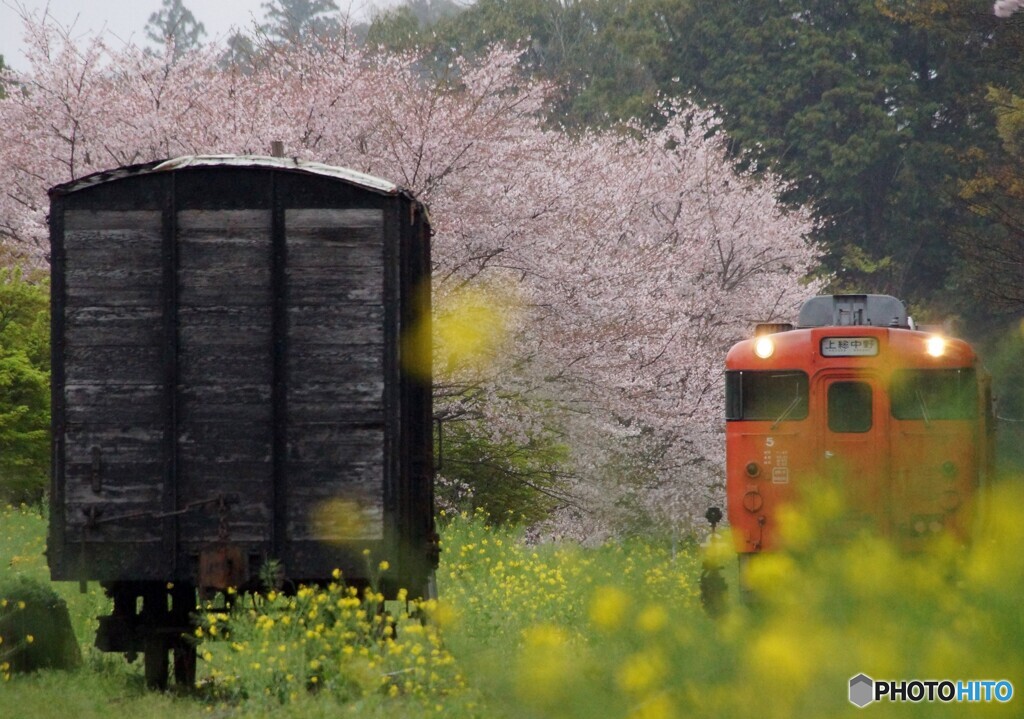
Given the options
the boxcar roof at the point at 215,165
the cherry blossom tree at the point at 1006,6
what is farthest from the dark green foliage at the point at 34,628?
the cherry blossom tree at the point at 1006,6

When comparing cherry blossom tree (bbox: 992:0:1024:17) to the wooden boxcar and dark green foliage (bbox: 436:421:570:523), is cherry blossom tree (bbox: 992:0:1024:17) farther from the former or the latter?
dark green foliage (bbox: 436:421:570:523)

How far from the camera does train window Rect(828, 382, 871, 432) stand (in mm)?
12180

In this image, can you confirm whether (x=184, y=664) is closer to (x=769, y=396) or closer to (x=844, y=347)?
(x=769, y=396)

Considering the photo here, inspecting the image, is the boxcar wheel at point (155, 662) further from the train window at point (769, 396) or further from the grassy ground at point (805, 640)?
the train window at point (769, 396)

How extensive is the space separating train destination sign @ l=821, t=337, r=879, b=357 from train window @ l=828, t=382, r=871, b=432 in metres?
0.27

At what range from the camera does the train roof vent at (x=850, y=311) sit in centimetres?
1448

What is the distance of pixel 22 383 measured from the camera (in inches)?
723

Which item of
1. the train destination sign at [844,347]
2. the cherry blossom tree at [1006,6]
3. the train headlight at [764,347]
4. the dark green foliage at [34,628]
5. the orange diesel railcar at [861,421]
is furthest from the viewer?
the train headlight at [764,347]

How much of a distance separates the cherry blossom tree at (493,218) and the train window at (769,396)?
6159mm

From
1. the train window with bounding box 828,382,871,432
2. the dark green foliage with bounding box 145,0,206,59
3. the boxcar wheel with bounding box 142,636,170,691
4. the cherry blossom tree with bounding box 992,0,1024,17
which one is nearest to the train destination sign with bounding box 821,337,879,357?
the train window with bounding box 828,382,871,432

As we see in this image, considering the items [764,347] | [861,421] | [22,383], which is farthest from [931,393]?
[22,383]

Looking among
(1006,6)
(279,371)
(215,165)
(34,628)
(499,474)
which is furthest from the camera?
(499,474)

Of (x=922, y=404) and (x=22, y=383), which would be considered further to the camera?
(x=22, y=383)

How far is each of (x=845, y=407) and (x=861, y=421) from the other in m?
0.19
